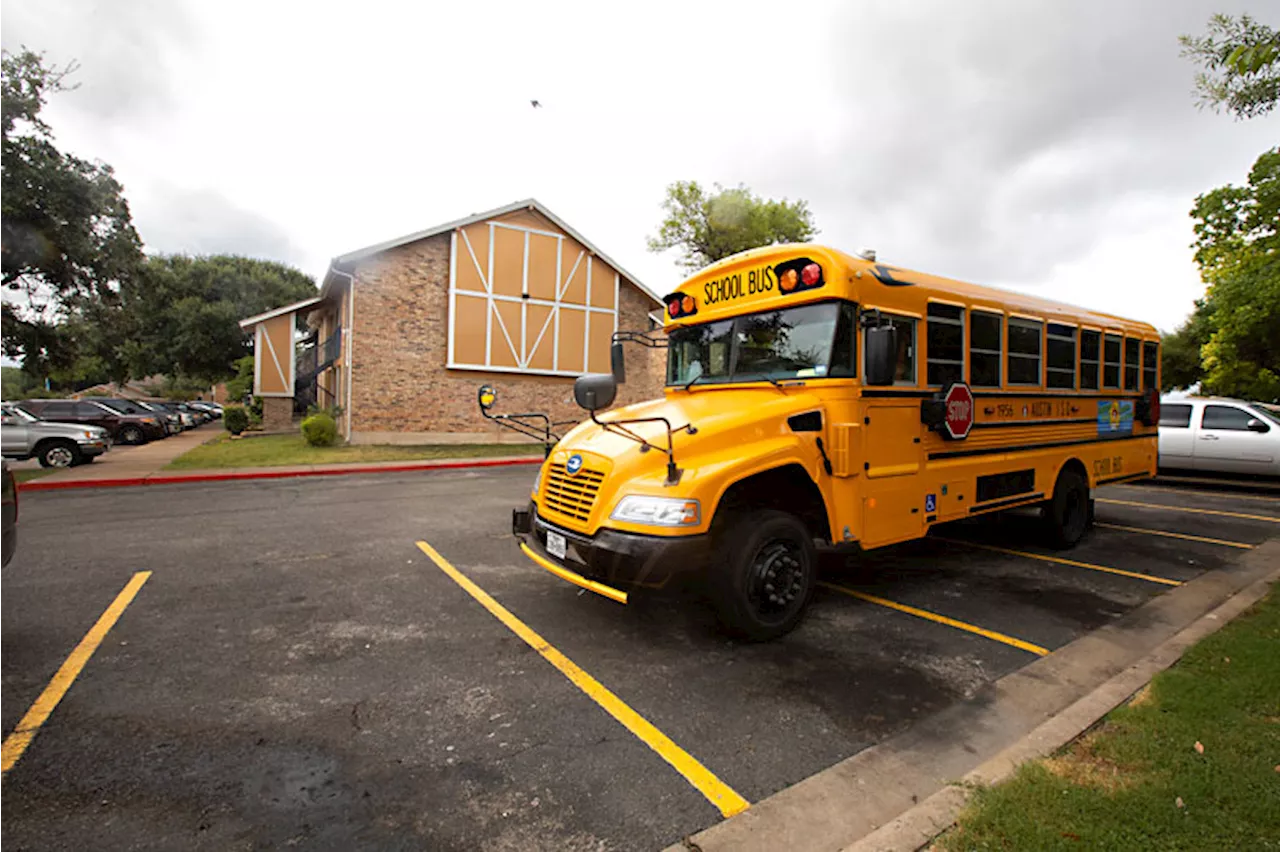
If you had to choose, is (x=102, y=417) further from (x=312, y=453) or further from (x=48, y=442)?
(x=312, y=453)

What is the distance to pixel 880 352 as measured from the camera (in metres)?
4.20

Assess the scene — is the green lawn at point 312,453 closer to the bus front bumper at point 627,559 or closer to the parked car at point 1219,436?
the bus front bumper at point 627,559

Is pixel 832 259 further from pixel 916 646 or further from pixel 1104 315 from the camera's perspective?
pixel 1104 315

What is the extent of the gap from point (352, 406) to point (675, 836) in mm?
18094

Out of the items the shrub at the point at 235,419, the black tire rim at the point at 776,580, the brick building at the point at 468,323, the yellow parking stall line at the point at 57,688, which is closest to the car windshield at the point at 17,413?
the shrub at the point at 235,419

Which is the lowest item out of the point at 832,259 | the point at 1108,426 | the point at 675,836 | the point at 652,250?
the point at 675,836

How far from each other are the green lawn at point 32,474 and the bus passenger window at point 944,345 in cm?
1591

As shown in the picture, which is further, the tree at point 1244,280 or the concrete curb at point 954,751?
the tree at point 1244,280

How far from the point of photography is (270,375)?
91.9 ft

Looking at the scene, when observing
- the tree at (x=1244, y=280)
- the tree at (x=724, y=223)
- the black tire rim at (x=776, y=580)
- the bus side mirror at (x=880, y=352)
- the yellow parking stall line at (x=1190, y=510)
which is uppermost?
the tree at (x=724, y=223)

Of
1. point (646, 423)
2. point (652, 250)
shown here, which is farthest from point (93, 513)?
point (652, 250)

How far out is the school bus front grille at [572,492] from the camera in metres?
4.08

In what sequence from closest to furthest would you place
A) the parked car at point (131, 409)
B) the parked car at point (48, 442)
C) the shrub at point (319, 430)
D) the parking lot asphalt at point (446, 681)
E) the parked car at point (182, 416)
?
the parking lot asphalt at point (446, 681), the parked car at point (48, 442), the shrub at point (319, 430), the parked car at point (131, 409), the parked car at point (182, 416)

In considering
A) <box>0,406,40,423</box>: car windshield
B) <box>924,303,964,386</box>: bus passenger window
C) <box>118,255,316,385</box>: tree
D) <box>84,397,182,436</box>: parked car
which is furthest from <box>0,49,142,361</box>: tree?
<box>118,255,316,385</box>: tree
